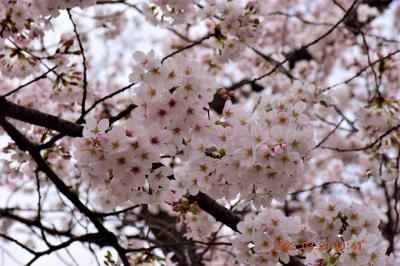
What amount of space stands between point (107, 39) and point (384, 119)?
166 inches

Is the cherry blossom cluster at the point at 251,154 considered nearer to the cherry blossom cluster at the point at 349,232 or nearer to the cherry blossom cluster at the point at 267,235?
the cherry blossom cluster at the point at 267,235

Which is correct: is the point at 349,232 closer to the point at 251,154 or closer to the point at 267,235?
the point at 267,235

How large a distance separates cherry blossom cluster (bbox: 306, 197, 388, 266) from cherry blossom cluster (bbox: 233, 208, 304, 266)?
0.44ft

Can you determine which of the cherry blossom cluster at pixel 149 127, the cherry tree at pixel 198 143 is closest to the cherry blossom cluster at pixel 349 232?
the cherry tree at pixel 198 143

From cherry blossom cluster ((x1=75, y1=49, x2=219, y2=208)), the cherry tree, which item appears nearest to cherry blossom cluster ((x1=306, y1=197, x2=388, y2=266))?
the cherry tree

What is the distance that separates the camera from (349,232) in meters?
2.22

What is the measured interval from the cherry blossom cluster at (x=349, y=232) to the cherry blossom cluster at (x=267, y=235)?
13 cm

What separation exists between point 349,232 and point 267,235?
405 millimetres

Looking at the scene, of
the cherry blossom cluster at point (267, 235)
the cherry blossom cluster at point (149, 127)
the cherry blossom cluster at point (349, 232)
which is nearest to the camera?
the cherry blossom cluster at point (149, 127)

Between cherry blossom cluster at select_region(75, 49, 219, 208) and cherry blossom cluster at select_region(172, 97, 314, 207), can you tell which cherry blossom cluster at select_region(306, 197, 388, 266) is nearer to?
cherry blossom cluster at select_region(172, 97, 314, 207)

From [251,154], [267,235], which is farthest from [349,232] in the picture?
[251,154]

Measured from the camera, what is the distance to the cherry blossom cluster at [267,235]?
214 centimetres

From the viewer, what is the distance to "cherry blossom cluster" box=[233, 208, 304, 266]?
7.01 ft

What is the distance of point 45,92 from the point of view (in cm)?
375
